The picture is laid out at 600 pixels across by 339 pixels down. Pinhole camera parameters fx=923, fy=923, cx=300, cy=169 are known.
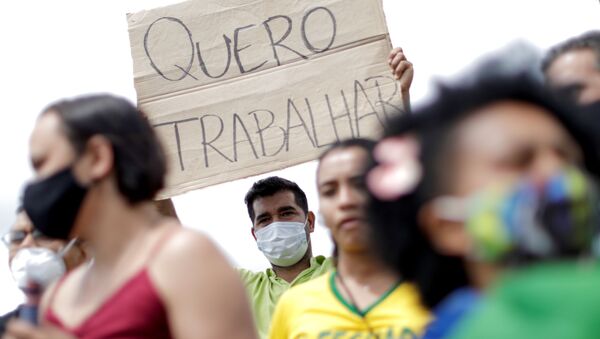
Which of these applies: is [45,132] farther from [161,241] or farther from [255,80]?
[255,80]

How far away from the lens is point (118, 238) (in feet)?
7.85

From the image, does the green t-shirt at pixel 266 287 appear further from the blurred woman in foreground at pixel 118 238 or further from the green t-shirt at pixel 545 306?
the green t-shirt at pixel 545 306

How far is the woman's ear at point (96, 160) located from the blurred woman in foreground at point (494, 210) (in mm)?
750

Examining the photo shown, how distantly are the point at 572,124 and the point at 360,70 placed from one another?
313cm

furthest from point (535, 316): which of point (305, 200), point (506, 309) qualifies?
point (305, 200)

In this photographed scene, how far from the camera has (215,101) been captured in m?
5.08

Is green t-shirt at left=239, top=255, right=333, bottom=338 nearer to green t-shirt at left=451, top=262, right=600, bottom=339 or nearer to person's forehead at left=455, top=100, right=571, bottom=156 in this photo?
person's forehead at left=455, top=100, right=571, bottom=156

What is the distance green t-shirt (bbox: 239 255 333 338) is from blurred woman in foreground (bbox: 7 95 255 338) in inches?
88.5

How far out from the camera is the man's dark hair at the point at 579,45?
135 inches

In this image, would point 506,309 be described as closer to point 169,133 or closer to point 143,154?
point 143,154

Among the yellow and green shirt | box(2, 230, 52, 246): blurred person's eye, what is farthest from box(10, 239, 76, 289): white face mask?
the yellow and green shirt

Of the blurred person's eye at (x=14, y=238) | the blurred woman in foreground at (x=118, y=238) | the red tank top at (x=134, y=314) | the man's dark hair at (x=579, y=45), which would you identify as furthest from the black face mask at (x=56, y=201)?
the man's dark hair at (x=579, y=45)

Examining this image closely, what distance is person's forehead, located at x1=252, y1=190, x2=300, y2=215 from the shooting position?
17.5 feet

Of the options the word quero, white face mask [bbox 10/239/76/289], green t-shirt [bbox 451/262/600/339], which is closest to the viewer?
green t-shirt [bbox 451/262/600/339]
